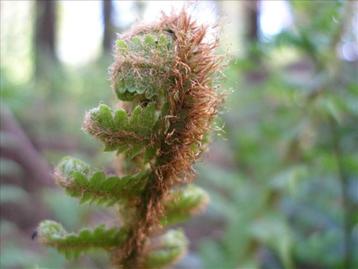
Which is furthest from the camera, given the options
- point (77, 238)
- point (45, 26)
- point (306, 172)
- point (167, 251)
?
point (45, 26)

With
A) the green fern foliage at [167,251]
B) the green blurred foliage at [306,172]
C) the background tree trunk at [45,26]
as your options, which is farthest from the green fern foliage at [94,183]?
the background tree trunk at [45,26]

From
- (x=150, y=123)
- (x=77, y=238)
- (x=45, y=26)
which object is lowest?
(x=77, y=238)

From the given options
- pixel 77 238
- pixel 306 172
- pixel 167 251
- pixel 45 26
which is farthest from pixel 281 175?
pixel 45 26

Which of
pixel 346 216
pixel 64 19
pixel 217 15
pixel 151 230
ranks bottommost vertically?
pixel 151 230

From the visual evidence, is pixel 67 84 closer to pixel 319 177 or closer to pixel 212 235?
pixel 212 235

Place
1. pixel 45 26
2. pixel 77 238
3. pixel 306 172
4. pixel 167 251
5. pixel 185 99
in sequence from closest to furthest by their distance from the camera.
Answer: pixel 185 99 → pixel 77 238 → pixel 167 251 → pixel 306 172 → pixel 45 26

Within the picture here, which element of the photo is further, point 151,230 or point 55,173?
point 151,230

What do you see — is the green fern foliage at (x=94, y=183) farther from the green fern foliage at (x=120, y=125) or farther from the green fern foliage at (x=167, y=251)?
the green fern foliage at (x=167, y=251)

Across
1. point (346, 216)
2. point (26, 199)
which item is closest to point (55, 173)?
point (346, 216)

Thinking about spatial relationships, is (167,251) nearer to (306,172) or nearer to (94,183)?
(94,183)
